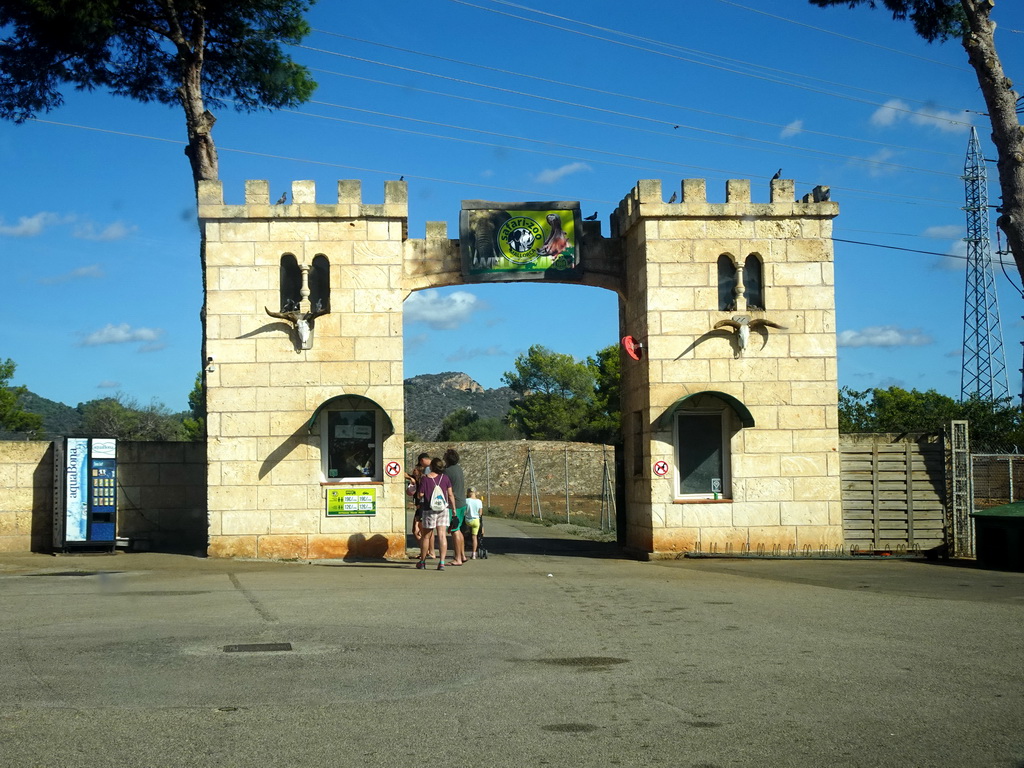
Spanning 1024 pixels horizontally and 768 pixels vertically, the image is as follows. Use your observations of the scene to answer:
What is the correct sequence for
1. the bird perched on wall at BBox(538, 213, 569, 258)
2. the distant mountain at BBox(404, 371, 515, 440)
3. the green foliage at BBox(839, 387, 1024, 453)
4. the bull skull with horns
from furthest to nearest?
the distant mountain at BBox(404, 371, 515, 440) < the green foliage at BBox(839, 387, 1024, 453) < the bird perched on wall at BBox(538, 213, 569, 258) < the bull skull with horns

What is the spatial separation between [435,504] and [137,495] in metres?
6.39

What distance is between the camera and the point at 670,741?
563 cm

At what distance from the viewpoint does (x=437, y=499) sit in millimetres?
15406

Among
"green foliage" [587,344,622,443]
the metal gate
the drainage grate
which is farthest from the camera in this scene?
"green foliage" [587,344,622,443]

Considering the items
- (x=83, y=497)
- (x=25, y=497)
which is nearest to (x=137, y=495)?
(x=83, y=497)

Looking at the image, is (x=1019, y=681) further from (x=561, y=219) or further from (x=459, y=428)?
(x=459, y=428)

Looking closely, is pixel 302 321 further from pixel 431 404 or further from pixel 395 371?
pixel 431 404

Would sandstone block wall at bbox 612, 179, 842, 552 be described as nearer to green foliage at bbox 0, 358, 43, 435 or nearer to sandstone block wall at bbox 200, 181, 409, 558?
sandstone block wall at bbox 200, 181, 409, 558

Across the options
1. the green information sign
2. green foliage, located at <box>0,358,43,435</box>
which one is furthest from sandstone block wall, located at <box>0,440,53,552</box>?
green foliage, located at <box>0,358,43,435</box>

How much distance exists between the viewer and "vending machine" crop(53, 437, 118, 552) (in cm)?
1745

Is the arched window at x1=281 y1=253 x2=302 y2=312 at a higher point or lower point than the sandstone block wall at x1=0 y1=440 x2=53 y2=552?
higher

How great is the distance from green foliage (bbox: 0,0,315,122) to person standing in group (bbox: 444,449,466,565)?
10225 millimetres

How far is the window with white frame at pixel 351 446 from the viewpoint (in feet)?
57.2

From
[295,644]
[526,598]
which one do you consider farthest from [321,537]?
[295,644]
